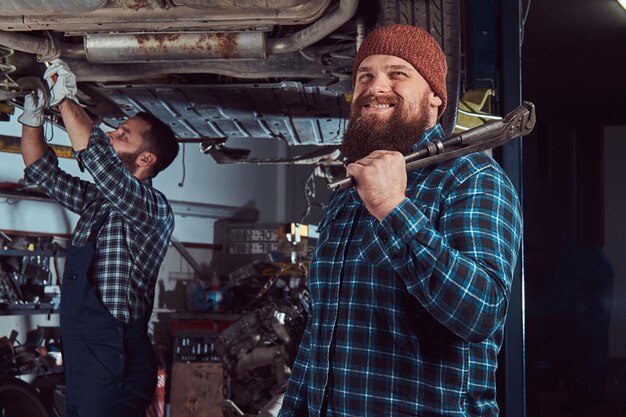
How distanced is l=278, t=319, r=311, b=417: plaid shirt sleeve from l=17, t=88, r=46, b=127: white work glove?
158 cm

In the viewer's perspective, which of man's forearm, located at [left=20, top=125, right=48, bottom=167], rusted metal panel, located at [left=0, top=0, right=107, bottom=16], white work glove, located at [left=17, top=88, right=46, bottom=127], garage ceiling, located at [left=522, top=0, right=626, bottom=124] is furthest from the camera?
garage ceiling, located at [left=522, top=0, right=626, bottom=124]

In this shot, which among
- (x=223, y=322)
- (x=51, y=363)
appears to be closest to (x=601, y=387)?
(x=223, y=322)

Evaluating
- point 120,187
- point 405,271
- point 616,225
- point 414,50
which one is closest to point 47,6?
point 120,187

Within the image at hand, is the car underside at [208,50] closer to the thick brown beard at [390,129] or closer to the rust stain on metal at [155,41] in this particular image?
the rust stain on metal at [155,41]

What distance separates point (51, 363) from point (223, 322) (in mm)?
2207

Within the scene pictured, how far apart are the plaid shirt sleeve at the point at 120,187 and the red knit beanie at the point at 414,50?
1.16m

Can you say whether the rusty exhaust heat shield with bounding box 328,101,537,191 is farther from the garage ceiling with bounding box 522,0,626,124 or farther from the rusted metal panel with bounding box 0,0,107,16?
the garage ceiling with bounding box 522,0,626,124

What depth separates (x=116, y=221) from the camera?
2.59m

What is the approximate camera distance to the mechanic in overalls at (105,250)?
241 centimetres

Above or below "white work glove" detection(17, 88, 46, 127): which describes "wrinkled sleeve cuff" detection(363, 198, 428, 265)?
below

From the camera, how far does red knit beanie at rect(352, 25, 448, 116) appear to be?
1.47m

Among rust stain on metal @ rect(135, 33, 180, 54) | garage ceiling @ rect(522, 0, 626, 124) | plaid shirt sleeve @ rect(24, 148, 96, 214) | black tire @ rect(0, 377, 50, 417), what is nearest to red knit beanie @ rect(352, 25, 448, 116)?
rust stain on metal @ rect(135, 33, 180, 54)

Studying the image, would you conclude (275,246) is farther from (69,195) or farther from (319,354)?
(319,354)

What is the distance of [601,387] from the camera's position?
506 centimetres
